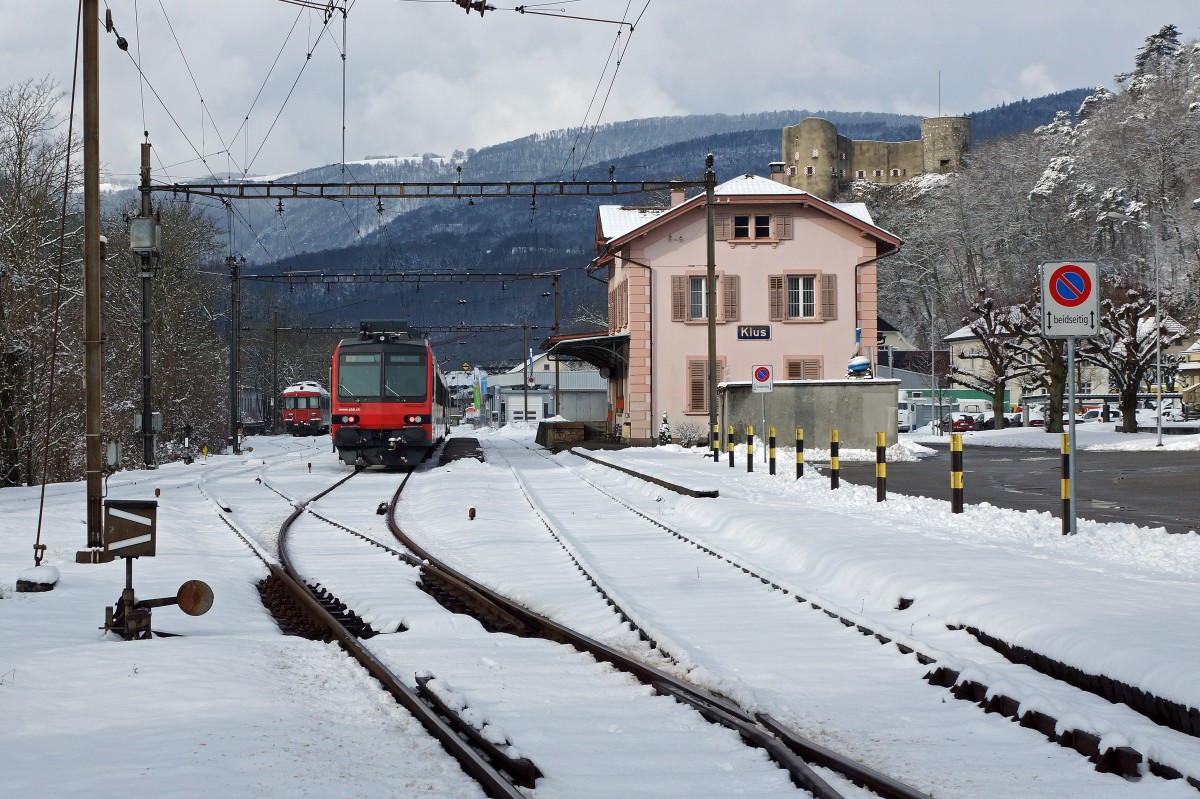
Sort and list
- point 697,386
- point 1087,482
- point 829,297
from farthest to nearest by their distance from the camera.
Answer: point 829,297
point 697,386
point 1087,482

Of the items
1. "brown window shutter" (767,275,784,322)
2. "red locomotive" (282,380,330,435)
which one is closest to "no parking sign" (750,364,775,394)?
"brown window shutter" (767,275,784,322)

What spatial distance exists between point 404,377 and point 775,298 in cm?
1807

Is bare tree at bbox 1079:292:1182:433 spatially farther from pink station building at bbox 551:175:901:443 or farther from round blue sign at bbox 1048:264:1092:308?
round blue sign at bbox 1048:264:1092:308

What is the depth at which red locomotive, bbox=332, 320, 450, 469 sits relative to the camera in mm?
30703

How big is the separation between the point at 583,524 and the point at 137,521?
8.04 metres

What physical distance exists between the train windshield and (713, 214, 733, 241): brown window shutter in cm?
1722

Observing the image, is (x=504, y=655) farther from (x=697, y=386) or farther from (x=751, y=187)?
(x=751, y=187)

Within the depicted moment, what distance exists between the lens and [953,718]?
20.0 ft

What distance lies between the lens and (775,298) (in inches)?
1762

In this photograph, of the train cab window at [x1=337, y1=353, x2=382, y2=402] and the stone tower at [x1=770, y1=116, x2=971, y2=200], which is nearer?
the train cab window at [x1=337, y1=353, x2=382, y2=402]

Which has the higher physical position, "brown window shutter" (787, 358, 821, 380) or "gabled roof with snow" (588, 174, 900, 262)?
"gabled roof with snow" (588, 174, 900, 262)

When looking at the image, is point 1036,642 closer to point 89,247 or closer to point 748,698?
point 748,698

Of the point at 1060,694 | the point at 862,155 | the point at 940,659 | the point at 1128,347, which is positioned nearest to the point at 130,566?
the point at 940,659

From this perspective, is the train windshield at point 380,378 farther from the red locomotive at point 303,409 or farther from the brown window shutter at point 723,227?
the red locomotive at point 303,409
